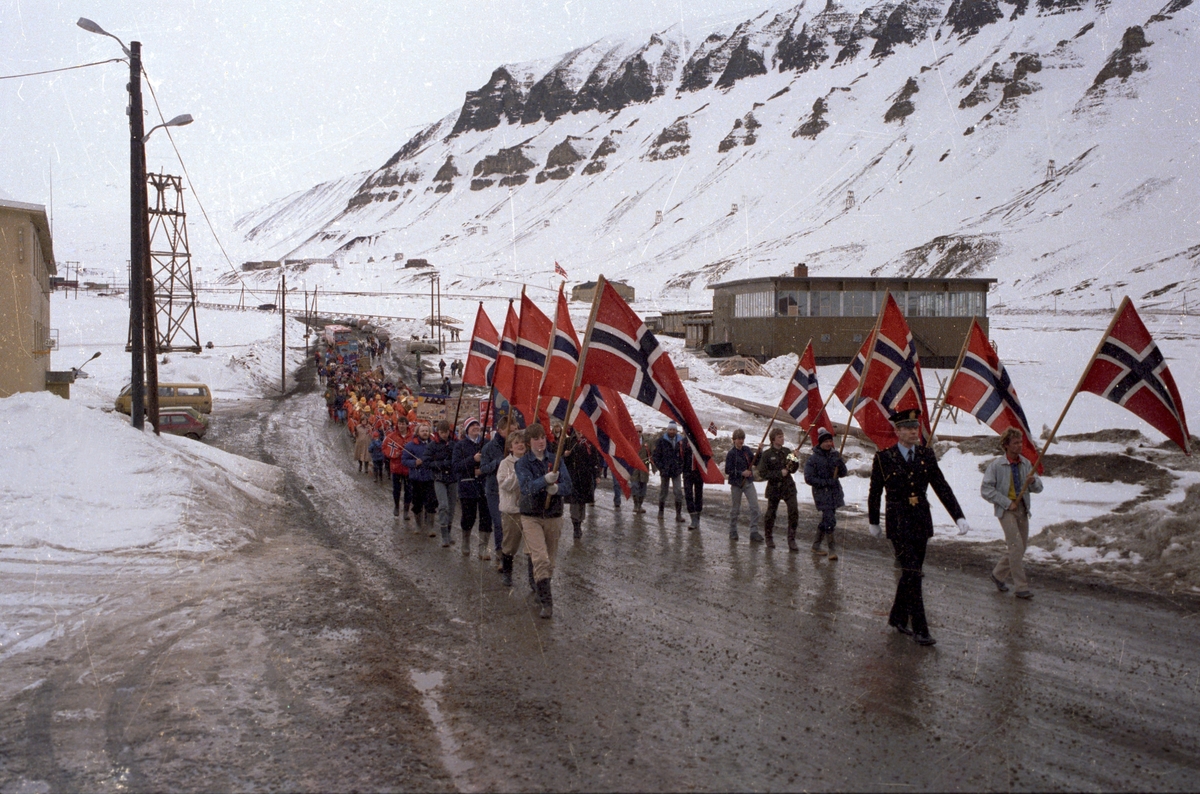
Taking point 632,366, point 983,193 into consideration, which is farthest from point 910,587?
point 983,193

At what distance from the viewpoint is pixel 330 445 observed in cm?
2970

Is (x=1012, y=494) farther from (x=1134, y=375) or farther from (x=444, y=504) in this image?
(x=444, y=504)

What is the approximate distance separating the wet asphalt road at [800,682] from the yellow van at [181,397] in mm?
28202

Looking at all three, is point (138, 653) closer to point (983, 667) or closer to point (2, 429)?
point (983, 667)

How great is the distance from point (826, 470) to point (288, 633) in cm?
659

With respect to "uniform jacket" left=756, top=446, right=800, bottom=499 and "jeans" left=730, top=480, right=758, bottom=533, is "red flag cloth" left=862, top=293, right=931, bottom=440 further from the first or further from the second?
"jeans" left=730, top=480, right=758, bottom=533

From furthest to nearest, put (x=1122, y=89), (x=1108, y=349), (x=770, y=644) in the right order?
(x=1122, y=89), (x=1108, y=349), (x=770, y=644)

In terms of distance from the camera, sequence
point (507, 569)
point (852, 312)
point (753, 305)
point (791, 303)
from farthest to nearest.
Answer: point (753, 305), point (852, 312), point (791, 303), point (507, 569)

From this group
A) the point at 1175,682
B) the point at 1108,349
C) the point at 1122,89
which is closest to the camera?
the point at 1175,682

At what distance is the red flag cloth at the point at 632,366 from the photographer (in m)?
8.98

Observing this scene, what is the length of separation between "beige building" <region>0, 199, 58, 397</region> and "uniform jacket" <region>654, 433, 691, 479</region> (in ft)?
62.1

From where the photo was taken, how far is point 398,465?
15672 mm

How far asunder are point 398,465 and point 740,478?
587 cm

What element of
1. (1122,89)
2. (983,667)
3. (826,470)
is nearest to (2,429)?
(826,470)
